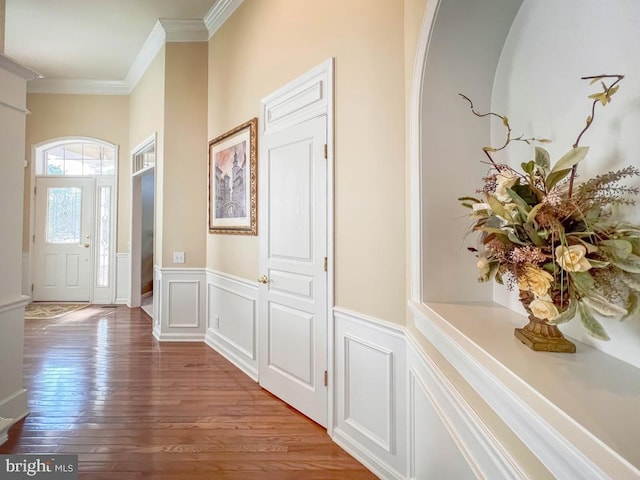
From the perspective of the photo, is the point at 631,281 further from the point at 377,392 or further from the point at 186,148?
the point at 186,148

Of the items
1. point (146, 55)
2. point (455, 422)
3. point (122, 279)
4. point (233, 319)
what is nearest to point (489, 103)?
point (455, 422)

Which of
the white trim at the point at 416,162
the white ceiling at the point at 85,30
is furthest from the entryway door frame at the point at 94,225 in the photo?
the white trim at the point at 416,162

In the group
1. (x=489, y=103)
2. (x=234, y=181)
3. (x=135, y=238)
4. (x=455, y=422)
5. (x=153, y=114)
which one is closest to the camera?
(x=455, y=422)

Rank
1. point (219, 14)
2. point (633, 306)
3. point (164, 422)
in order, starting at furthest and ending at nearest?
1. point (219, 14)
2. point (164, 422)
3. point (633, 306)

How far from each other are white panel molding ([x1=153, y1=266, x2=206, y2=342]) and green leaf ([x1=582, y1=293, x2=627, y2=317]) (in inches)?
145

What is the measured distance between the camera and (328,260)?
7.06 ft

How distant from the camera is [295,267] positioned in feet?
8.00

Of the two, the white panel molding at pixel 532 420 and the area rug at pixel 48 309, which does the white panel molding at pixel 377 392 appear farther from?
the area rug at pixel 48 309

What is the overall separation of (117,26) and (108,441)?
434 centimetres

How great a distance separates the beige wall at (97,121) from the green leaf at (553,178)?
606 centimetres

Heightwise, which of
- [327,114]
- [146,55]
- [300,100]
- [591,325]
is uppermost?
[146,55]

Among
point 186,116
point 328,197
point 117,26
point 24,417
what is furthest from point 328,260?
point 117,26

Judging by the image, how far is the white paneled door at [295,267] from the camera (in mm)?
2238

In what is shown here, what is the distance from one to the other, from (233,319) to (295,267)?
1267 millimetres
